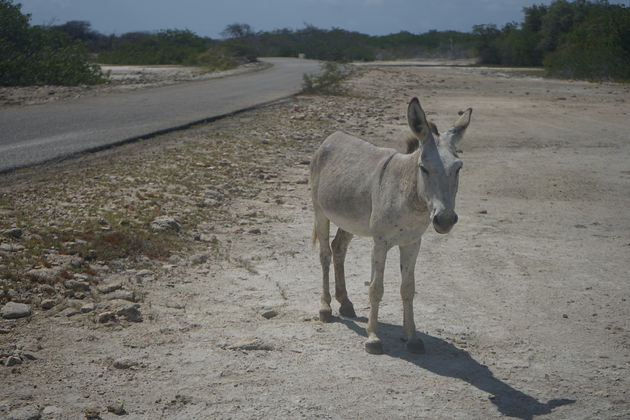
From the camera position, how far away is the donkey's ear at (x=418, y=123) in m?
5.17

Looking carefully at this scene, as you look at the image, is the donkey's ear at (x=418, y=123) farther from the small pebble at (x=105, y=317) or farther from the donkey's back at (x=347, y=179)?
Result: the small pebble at (x=105, y=317)

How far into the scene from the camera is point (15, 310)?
589 centimetres

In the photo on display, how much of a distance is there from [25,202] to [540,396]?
7.35 meters

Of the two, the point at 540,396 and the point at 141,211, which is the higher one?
the point at 141,211

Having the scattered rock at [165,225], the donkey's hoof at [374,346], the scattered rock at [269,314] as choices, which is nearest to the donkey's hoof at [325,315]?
the scattered rock at [269,314]

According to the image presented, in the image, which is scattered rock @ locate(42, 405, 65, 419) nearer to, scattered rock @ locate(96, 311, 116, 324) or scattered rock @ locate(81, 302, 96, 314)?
scattered rock @ locate(96, 311, 116, 324)

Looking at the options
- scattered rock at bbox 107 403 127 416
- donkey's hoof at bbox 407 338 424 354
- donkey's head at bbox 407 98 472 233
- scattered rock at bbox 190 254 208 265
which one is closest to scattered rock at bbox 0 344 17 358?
scattered rock at bbox 107 403 127 416

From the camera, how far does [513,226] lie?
9789 mm

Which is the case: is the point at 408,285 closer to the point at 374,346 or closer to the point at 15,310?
the point at 374,346

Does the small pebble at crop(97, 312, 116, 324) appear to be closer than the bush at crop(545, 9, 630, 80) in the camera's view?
Yes

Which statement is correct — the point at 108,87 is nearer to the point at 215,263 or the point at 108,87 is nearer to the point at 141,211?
the point at 141,211

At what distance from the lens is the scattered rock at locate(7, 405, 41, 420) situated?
4320mm

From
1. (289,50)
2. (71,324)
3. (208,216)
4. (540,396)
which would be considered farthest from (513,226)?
(289,50)

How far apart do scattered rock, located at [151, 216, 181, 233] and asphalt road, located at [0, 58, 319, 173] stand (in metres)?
4.19
